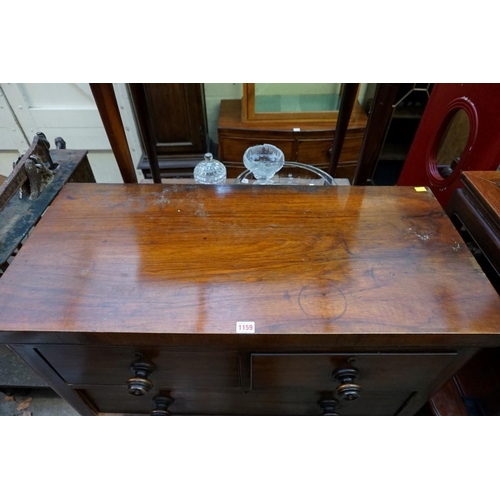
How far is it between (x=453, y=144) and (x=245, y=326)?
107cm

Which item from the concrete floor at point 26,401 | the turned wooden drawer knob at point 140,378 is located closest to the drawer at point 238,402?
the turned wooden drawer knob at point 140,378

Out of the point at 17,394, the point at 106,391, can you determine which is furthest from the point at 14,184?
the point at 17,394

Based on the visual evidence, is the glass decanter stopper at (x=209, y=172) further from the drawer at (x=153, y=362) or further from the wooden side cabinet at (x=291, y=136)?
the wooden side cabinet at (x=291, y=136)

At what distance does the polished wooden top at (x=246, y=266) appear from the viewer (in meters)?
0.54

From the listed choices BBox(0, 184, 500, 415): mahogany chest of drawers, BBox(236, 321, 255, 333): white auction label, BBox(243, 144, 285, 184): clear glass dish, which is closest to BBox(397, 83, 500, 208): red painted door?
BBox(0, 184, 500, 415): mahogany chest of drawers

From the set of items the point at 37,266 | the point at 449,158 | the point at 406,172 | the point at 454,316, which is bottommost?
the point at 454,316

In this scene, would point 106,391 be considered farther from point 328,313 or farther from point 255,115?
point 255,115

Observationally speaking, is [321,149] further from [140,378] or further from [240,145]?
[140,378]

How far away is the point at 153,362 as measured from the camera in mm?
641

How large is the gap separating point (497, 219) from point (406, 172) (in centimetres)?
82

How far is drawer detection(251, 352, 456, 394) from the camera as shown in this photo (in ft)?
1.99

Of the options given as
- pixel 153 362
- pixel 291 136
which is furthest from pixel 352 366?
pixel 291 136

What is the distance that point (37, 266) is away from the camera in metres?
0.62

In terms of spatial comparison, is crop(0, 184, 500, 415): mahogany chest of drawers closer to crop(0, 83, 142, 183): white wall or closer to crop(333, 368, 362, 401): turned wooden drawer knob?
crop(333, 368, 362, 401): turned wooden drawer knob
